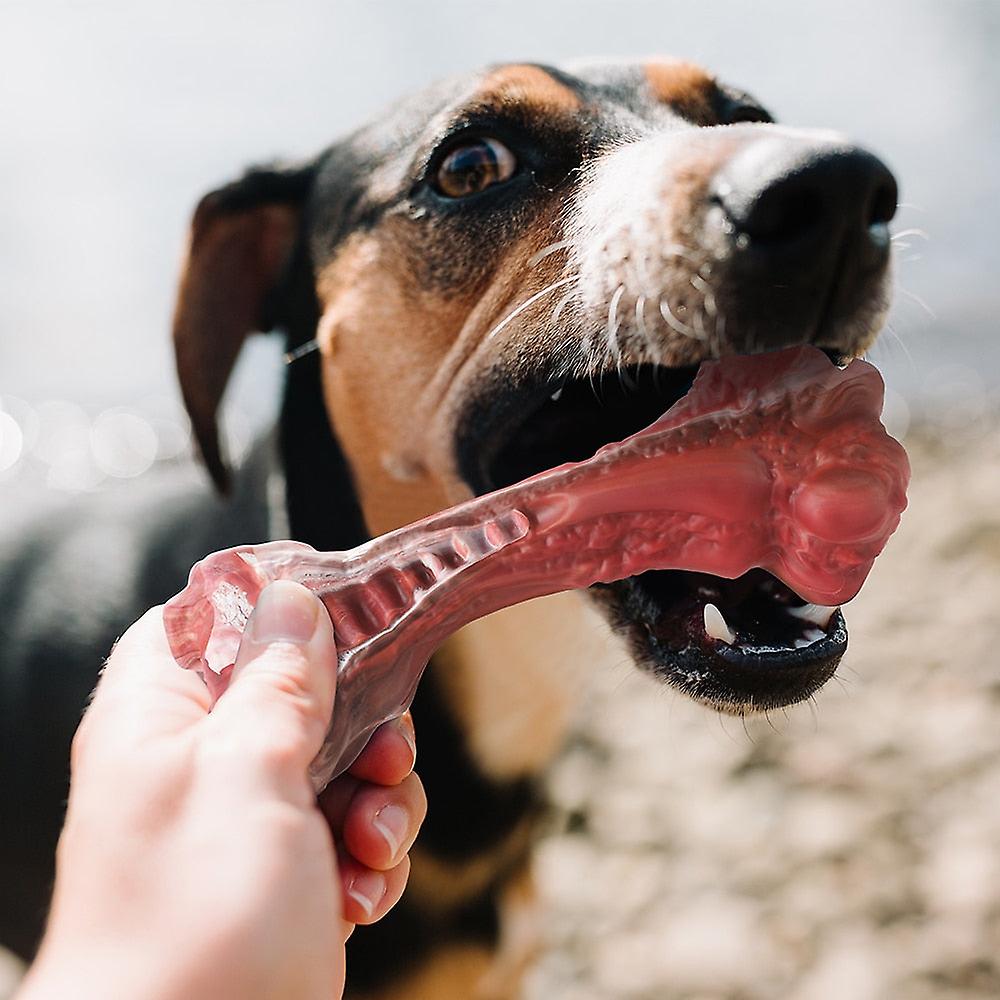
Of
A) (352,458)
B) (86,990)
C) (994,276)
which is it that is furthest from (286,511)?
(994,276)

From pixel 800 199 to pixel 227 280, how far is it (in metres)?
1.71

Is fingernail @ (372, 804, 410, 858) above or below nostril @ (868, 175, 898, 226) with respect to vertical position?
below

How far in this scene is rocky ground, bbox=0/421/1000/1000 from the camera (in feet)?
11.0

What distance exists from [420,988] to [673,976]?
106 centimetres

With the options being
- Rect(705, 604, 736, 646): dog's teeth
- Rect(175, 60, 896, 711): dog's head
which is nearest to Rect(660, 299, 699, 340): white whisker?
Rect(175, 60, 896, 711): dog's head

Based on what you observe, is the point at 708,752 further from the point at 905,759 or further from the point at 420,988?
the point at 420,988

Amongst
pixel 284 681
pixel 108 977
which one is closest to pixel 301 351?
pixel 284 681

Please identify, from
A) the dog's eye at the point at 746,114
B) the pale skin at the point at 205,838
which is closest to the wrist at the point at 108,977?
the pale skin at the point at 205,838

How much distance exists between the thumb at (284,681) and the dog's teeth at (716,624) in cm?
97

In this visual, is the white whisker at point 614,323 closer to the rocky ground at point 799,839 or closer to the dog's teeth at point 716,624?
the dog's teeth at point 716,624

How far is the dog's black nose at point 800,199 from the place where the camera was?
5.69ft

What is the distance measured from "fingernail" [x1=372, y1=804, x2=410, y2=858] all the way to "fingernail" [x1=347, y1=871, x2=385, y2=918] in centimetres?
5

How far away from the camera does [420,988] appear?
2.73m

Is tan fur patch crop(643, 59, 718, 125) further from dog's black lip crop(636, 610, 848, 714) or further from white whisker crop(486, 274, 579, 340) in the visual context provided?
dog's black lip crop(636, 610, 848, 714)
